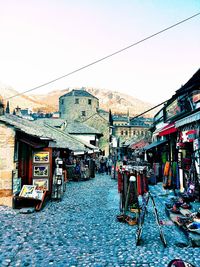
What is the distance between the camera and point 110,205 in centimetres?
1273

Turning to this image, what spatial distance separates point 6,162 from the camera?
11578 mm

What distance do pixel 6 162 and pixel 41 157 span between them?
2016 mm

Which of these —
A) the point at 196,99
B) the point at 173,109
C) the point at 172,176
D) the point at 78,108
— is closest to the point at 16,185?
the point at 172,176

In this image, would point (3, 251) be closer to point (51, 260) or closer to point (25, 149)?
point (51, 260)

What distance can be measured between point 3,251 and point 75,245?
1.88 metres

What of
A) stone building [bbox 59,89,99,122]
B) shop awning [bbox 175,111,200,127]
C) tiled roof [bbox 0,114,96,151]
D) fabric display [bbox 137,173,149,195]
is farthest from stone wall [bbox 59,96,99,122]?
fabric display [bbox 137,173,149,195]

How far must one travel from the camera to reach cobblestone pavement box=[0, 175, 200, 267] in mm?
6218

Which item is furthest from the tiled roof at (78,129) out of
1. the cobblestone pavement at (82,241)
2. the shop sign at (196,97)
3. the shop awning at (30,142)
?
the cobblestone pavement at (82,241)

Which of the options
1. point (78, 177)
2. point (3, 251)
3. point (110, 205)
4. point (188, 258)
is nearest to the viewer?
point (188, 258)

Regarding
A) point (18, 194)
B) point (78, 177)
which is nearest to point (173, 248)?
point (18, 194)

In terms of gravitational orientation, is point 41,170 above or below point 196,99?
below

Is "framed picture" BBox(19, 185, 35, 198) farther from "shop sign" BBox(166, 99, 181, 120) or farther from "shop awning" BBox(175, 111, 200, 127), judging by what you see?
"shop sign" BBox(166, 99, 181, 120)

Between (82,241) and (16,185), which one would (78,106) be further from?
(82,241)

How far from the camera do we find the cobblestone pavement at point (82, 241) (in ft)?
20.4
